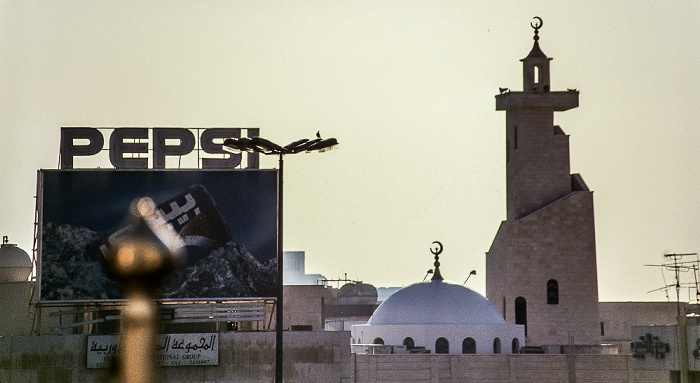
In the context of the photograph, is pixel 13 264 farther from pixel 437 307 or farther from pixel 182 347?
pixel 182 347

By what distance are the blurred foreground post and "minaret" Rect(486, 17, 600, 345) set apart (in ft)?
89.4

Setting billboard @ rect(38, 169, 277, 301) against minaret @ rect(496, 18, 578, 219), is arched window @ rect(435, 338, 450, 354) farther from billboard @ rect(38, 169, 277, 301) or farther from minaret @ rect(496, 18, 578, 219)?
billboard @ rect(38, 169, 277, 301)

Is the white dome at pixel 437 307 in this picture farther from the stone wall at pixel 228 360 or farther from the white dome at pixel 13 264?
the white dome at pixel 13 264

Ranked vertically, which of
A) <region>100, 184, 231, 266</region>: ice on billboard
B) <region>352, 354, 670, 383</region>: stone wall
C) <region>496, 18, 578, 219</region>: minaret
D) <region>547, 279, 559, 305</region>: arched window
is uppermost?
<region>496, 18, 578, 219</region>: minaret

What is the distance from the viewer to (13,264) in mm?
80625

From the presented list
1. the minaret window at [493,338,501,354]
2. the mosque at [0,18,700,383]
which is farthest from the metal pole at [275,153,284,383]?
the minaret window at [493,338,501,354]

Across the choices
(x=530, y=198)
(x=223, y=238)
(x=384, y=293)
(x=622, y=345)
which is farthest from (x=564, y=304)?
(x=384, y=293)

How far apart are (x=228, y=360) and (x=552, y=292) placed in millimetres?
28552

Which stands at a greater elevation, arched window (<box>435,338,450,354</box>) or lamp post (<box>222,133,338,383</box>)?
lamp post (<box>222,133,338,383</box>)

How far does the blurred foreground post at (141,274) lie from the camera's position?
56.2 m

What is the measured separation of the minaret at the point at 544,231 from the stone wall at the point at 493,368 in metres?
4.38

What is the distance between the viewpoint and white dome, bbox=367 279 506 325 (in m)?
76.7

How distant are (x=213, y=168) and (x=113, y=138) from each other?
4.43m

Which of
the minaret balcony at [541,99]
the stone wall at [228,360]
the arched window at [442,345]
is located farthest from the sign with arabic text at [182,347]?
the minaret balcony at [541,99]
